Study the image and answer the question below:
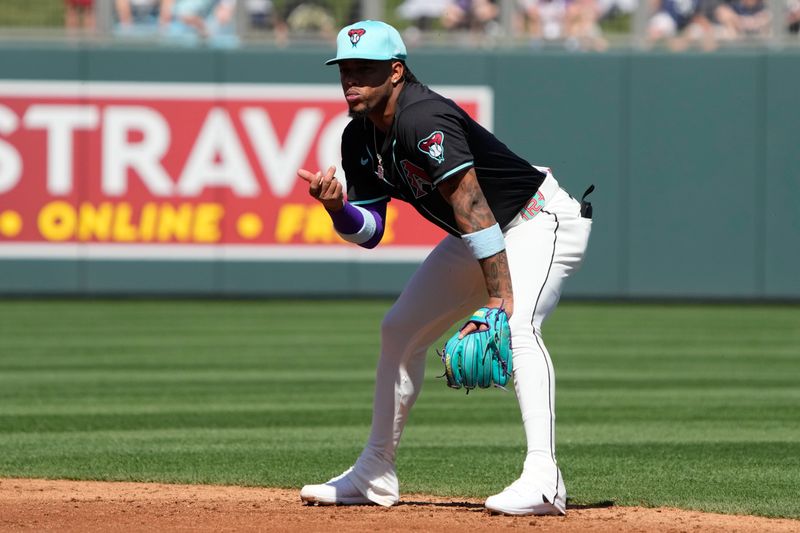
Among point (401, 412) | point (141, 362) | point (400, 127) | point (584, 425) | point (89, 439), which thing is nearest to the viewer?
point (400, 127)

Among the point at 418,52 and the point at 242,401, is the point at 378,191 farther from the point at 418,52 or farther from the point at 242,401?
the point at 418,52

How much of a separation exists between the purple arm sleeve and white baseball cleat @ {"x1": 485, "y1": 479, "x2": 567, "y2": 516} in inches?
48.1

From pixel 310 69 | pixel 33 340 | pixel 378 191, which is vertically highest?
pixel 310 69

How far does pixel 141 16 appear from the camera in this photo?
1728 cm

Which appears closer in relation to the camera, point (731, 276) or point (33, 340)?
point (33, 340)

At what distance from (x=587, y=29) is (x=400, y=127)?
12581 mm

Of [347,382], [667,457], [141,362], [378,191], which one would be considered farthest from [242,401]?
[378,191]

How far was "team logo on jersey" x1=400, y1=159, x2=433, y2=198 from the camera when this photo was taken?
5.32 metres

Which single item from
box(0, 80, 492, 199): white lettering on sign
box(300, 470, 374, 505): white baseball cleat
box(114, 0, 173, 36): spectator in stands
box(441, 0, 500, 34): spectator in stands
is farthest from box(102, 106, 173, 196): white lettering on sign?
box(300, 470, 374, 505): white baseball cleat

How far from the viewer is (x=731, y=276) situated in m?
17.0

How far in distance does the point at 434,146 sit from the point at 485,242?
15.6 inches

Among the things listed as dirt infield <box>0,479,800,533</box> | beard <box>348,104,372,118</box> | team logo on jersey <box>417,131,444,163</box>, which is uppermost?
beard <box>348,104,372,118</box>

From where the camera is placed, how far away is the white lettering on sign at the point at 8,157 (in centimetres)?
1683

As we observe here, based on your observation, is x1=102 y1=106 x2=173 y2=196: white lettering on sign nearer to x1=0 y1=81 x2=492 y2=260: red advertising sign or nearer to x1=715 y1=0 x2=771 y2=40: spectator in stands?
x1=0 y1=81 x2=492 y2=260: red advertising sign
